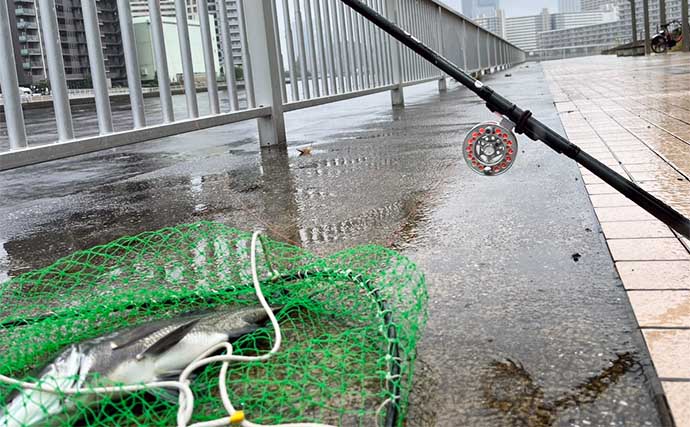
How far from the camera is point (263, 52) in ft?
17.3

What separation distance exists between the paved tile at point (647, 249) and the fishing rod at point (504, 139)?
0.29 m

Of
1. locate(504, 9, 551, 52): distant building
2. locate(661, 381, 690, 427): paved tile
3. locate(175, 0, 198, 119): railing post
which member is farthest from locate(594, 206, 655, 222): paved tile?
locate(504, 9, 551, 52): distant building

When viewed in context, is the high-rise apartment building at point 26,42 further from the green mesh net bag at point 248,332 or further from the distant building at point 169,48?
the green mesh net bag at point 248,332

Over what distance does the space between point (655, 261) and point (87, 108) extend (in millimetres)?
3300

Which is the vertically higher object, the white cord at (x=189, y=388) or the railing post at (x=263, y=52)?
the railing post at (x=263, y=52)

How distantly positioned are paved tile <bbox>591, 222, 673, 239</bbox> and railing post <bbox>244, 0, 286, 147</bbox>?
3428 millimetres

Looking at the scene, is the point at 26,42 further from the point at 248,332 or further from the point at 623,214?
the point at 623,214

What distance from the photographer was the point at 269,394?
1.26m

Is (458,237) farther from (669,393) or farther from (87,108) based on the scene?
(87,108)

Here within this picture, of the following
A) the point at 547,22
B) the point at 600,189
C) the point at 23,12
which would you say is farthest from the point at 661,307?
the point at 547,22

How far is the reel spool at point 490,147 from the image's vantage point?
6.29ft

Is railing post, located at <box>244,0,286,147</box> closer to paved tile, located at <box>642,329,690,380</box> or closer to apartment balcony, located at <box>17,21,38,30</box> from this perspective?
apartment balcony, located at <box>17,21,38,30</box>

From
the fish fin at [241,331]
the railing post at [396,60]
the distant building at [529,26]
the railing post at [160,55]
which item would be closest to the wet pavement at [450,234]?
the fish fin at [241,331]

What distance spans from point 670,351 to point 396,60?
886 cm
